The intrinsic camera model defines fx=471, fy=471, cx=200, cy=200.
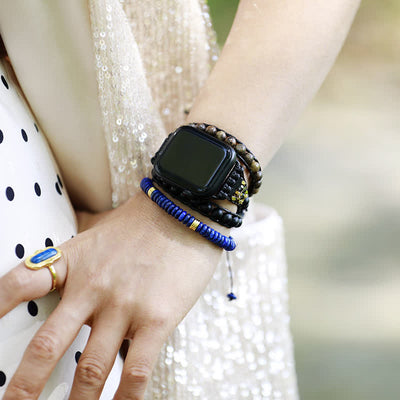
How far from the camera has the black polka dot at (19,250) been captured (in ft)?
1.50

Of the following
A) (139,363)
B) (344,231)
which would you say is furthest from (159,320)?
(344,231)

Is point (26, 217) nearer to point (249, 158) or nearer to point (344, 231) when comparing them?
point (249, 158)

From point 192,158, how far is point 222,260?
0.21 meters

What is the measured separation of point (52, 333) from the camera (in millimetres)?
425

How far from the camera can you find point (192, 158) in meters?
0.49

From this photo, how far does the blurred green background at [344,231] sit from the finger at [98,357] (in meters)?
1.14

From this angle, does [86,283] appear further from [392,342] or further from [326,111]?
[326,111]

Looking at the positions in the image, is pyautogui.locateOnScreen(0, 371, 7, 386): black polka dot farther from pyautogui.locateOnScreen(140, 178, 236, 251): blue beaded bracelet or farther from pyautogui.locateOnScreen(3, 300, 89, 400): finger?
pyautogui.locateOnScreen(140, 178, 236, 251): blue beaded bracelet

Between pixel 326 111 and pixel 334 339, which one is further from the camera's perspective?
pixel 326 111

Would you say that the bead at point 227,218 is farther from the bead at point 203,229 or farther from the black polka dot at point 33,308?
the black polka dot at point 33,308

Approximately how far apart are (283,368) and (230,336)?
0.11 metres

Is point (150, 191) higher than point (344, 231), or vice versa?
point (344, 231)

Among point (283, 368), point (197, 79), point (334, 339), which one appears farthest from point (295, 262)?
point (197, 79)

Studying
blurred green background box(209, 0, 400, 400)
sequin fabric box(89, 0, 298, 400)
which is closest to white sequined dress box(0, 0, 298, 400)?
sequin fabric box(89, 0, 298, 400)
